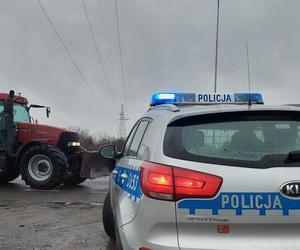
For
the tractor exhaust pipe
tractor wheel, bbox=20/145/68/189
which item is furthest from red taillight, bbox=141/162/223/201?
the tractor exhaust pipe

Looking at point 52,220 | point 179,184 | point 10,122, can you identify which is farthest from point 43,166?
point 179,184

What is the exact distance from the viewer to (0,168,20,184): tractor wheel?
14.8 meters

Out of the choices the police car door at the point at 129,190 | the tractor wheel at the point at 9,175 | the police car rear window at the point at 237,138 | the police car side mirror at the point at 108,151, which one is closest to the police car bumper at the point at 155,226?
the police car door at the point at 129,190

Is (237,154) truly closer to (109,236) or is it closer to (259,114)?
(259,114)

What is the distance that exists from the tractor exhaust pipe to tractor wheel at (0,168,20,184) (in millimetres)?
821

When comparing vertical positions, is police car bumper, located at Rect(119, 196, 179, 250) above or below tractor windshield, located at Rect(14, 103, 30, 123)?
below

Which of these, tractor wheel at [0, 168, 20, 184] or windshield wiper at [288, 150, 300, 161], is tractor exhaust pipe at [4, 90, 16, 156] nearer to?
tractor wheel at [0, 168, 20, 184]

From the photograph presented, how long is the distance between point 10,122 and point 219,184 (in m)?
11.8

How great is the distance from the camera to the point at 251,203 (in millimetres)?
3186

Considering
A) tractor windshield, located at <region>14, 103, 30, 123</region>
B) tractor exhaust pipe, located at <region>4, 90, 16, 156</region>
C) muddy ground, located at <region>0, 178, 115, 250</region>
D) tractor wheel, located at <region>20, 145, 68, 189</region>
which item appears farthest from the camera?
tractor windshield, located at <region>14, 103, 30, 123</region>

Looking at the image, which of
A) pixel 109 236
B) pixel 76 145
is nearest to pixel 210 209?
pixel 109 236

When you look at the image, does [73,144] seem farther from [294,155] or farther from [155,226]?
[294,155]

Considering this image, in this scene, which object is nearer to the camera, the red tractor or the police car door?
the police car door

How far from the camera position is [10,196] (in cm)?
1205
